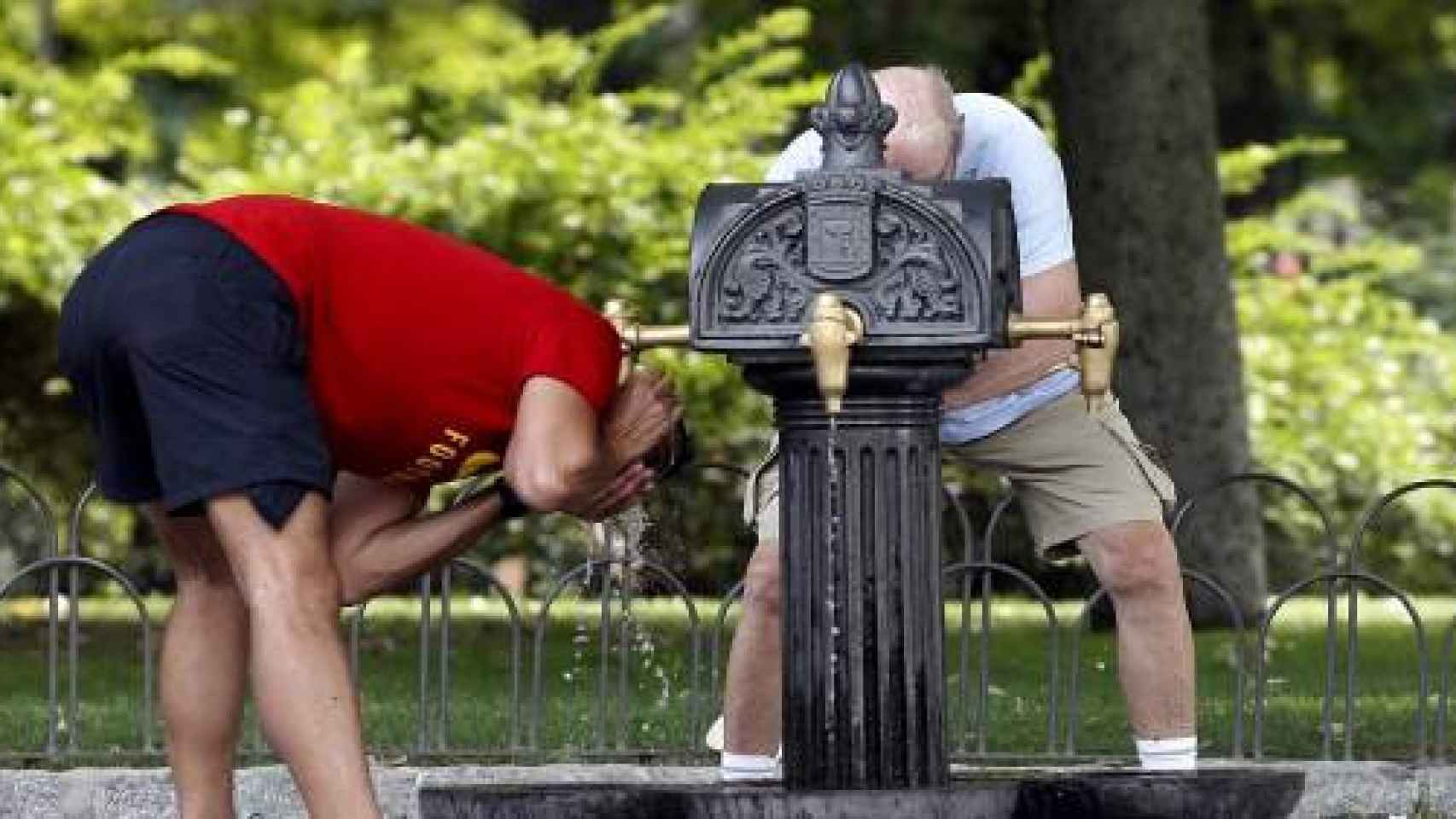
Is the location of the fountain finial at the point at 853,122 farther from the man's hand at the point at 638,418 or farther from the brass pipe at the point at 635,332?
the man's hand at the point at 638,418

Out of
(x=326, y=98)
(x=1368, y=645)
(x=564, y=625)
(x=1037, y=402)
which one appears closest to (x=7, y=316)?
(x=326, y=98)

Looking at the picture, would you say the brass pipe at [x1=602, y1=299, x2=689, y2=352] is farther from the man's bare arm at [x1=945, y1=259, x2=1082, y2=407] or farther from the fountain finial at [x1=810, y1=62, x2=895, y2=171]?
the man's bare arm at [x1=945, y1=259, x2=1082, y2=407]

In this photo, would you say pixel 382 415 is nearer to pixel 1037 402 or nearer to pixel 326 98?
pixel 1037 402

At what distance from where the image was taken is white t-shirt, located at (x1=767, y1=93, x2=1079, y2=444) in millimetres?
6543

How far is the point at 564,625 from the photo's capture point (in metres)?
12.9

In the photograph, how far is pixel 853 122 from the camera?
Answer: 5410mm

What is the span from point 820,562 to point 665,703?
4.11 m

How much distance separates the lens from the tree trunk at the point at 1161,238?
500 inches

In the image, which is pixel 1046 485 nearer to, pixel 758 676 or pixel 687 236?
pixel 758 676

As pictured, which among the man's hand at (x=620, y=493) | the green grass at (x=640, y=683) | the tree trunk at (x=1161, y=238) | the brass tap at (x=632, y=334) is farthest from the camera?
the tree trunk at (x=1161, y=238)

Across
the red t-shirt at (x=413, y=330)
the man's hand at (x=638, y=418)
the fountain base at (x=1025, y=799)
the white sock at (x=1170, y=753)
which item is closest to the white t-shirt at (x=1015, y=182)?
the white sock at (x=1170, y=753)

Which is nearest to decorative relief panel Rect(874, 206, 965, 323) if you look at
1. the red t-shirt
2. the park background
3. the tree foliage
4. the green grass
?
the red t-shirt

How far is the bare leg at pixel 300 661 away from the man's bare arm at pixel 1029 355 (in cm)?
142

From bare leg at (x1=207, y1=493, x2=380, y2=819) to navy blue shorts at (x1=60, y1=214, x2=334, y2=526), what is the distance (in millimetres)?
39
